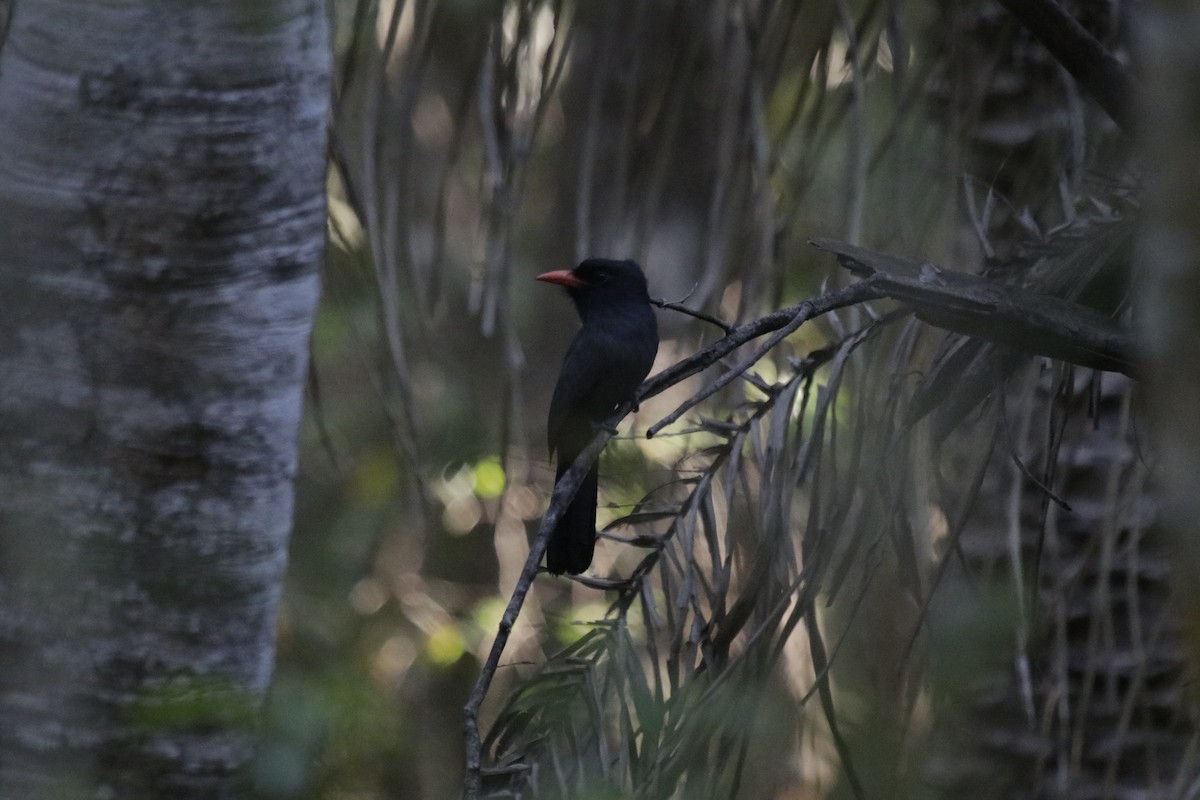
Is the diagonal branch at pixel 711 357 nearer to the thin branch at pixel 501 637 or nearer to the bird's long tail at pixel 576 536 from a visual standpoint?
the thin branch at pixel 501 637

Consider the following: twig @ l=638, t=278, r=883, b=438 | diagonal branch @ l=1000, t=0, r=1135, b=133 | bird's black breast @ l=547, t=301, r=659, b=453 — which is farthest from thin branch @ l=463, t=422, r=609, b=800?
bird's black breast @ l=547, t=301, r=659, b=453

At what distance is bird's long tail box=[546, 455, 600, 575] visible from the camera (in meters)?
3.54

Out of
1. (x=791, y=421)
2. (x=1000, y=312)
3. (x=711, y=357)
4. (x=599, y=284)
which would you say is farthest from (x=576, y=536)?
(x=1000, y=312)

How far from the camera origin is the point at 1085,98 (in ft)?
11.5

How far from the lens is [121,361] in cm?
232

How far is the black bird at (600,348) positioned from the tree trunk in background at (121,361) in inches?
66.7

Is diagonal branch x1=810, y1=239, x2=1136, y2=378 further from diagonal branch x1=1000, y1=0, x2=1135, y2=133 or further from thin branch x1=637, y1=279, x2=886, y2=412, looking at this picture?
diagonal branch x1=1000, y1=0, x2=1135, y2=133

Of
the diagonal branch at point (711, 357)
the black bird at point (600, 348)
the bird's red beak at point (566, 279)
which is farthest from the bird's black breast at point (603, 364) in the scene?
the diagonal branch at point (711, 357)

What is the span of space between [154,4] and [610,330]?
1.99m

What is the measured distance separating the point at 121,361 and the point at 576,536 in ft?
5.14

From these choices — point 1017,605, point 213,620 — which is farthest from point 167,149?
point 1017,605

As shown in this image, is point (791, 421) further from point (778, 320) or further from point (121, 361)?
point (121, 361)

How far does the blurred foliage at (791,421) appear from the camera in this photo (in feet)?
7.83

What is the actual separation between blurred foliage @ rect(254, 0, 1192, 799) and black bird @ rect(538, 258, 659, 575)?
0.17m
